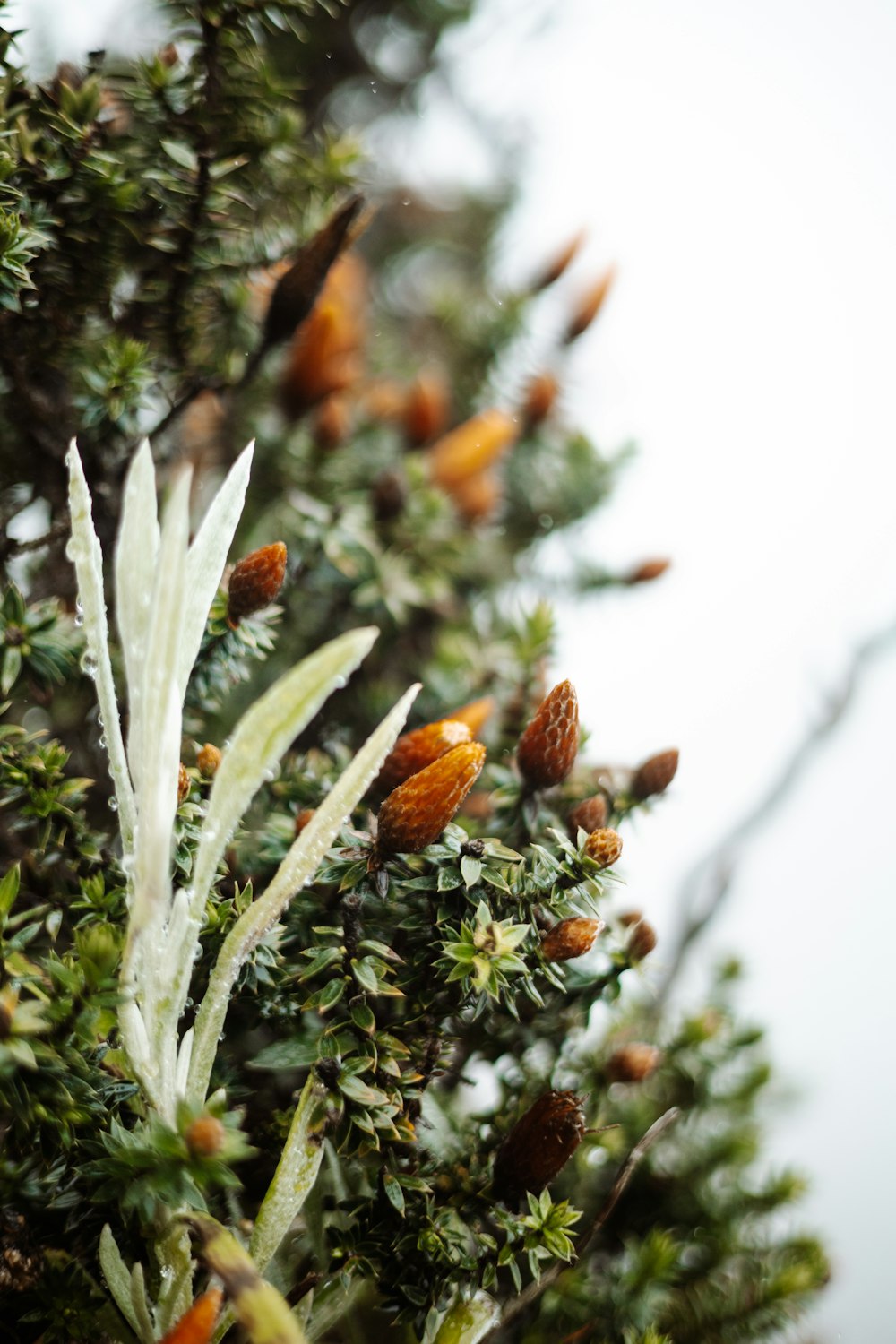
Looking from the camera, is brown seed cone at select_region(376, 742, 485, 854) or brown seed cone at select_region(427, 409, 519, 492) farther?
brown seed cone at select_region(427, 409, 519, 492)

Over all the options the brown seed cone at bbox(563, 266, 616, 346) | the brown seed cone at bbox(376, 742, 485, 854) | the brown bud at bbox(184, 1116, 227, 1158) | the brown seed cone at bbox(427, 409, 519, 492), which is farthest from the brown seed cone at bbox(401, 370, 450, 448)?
the brown bud at bbox(184, 1116, 227, 1158)

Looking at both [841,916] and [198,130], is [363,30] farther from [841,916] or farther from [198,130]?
[841,916]

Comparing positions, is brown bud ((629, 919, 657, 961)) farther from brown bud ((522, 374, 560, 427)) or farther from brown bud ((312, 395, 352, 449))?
brown bud ((522, 374, 560, 427))

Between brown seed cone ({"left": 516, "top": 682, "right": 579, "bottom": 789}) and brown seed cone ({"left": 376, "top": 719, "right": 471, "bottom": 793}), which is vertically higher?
brown seed cone ({"left": 516, "top": 682, "right": 579, "bottom": 789})

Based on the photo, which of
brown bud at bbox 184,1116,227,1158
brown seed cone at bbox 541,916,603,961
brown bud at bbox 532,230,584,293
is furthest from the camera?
brown bud at bbox 532,230,584,293

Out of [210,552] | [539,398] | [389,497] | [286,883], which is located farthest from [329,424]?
[286,883]
